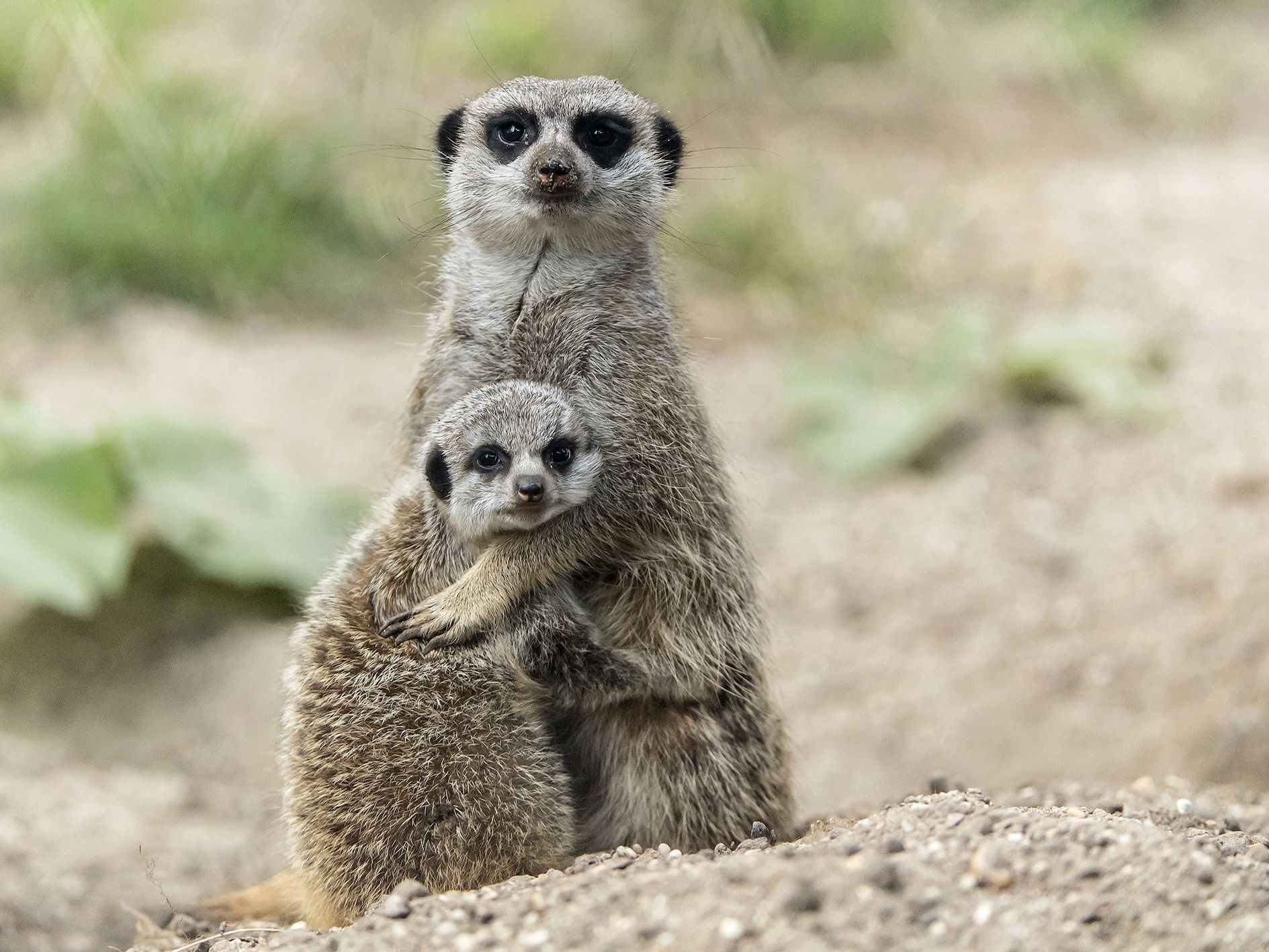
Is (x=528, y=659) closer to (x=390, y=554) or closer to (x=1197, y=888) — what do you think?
(x=390, y=554)

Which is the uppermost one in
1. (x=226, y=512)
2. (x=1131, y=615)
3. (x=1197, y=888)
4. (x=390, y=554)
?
(x=226, y=512)

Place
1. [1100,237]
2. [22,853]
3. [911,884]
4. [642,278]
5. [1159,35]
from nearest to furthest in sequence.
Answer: [911,884]
[642,278]
[22,853]
[1100,237]
[1159,35]

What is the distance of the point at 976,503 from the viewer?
A: 19.2ft

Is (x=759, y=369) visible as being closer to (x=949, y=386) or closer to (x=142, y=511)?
(x=949, y=386)

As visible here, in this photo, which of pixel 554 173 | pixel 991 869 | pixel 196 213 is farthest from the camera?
pixel 196 213

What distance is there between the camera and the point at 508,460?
8.74 feet

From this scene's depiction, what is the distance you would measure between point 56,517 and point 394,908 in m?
2.54

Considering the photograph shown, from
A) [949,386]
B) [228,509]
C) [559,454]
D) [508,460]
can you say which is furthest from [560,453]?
[949,386]

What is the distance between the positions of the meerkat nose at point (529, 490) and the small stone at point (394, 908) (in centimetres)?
72

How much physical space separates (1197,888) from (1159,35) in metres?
9.39

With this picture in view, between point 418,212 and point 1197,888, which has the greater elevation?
point 418,212

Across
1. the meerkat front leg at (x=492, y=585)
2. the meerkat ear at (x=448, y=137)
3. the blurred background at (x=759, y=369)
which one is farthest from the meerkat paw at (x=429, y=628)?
the meerkat ear at (x=448, y=137)

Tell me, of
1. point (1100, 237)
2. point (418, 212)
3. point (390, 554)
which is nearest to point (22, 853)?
point (390, 554)

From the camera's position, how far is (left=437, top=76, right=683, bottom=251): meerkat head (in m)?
3.05
